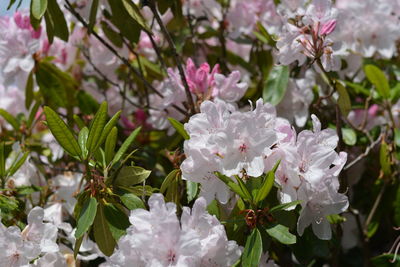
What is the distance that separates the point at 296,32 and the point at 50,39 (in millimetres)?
766

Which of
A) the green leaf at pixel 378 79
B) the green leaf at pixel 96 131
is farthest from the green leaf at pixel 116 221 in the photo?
the green leaf at pixel 378 79

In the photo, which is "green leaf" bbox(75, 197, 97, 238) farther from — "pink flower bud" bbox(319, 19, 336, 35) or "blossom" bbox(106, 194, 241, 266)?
"pink flower bud" bbox(319, 19, 336, 35)

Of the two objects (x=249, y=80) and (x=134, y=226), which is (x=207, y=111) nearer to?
(x=134, y=226)

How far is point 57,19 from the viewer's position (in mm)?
2047

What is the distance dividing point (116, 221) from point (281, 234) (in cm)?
36

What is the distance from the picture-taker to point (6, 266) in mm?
1479

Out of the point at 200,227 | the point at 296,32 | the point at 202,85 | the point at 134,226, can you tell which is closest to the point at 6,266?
the point at 134,226

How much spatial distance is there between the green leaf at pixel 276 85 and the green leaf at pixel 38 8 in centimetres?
73

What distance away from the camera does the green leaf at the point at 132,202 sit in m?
1.47

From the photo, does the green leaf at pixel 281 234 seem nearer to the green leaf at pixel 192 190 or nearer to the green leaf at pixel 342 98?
the green leaf at pixel 192 190

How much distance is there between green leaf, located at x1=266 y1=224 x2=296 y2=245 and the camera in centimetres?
138

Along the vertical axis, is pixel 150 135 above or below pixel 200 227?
below

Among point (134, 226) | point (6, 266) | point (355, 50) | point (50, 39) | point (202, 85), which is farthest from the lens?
point (355, 50)

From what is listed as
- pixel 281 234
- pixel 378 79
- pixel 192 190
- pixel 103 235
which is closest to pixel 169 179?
pixel 192 190
